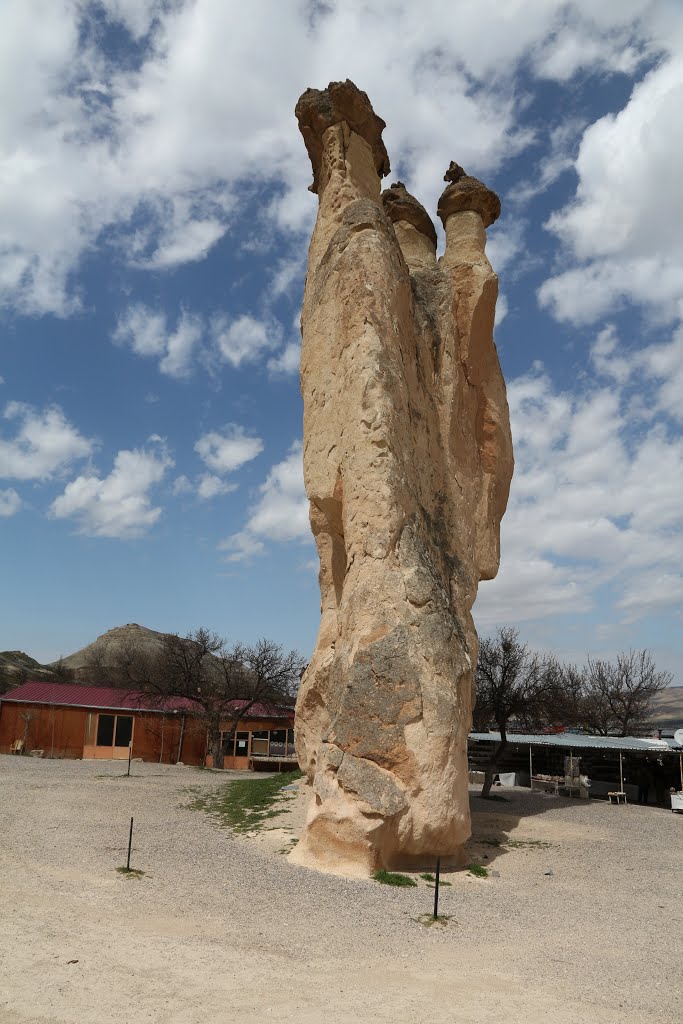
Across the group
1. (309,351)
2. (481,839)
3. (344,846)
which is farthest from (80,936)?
(309,351)

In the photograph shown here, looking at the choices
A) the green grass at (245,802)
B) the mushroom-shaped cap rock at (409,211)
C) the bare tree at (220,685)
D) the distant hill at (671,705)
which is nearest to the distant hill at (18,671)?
the bare tree at (220,685)

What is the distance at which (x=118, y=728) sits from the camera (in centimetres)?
3039

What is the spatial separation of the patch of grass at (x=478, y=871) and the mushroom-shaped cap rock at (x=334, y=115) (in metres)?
15.2

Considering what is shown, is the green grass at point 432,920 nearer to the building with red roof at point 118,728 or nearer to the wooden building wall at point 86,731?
the building with red roof at point 118,728

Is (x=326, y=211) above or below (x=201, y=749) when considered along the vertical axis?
above

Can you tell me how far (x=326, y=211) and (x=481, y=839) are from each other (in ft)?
45.6

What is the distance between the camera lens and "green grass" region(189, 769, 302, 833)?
15102 millimetres

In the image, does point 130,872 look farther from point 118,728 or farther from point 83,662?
point 83,662

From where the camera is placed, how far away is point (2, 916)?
7.50 metres

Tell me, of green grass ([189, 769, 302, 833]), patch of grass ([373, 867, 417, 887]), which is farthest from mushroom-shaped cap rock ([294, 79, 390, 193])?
patch of grass ([373, 867, 417, 887])

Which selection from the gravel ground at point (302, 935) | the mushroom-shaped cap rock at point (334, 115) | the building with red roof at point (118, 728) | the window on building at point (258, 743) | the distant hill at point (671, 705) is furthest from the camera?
the distant hill at point (671, 705)

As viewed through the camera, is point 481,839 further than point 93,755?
No

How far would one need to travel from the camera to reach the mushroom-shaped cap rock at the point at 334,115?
16641 mm

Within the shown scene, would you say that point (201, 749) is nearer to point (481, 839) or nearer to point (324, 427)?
point (481, 839)
